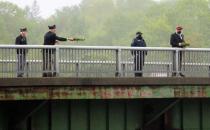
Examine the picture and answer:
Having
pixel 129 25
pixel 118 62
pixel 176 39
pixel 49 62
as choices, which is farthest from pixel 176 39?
pixel 129 25

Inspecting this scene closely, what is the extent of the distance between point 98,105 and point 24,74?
2108 millimetres

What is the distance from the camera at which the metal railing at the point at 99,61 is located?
14945 mm

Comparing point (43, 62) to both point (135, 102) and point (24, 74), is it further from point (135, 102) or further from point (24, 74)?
point (135, 102)

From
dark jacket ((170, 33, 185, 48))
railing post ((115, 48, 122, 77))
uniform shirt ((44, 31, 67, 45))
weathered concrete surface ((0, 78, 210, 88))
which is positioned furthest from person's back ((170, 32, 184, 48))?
uniform shirt ((44, 31, 67, 45))

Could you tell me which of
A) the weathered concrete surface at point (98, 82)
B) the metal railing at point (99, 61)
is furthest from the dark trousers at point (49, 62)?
the weathered concrete surface at point (98, 82)

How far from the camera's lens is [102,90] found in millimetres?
14867

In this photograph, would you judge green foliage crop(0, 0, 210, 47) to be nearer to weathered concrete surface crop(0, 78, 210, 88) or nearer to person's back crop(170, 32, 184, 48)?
person's back crop(170, 32, 184, 48)

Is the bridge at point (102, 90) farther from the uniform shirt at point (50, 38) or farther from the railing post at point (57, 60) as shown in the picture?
the uniform shirt at point (50, 38)

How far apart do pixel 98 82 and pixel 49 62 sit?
138 centimetres

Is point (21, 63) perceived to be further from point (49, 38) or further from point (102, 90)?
point (102, 90)

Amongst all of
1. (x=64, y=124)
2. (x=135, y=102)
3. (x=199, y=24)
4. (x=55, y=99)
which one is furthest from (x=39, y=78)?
(x=199, y=24)

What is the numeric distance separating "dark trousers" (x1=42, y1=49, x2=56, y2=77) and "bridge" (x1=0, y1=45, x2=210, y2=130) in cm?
2

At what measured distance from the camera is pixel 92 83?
48.1 feet

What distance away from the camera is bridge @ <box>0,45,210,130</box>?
14461 millimetres
